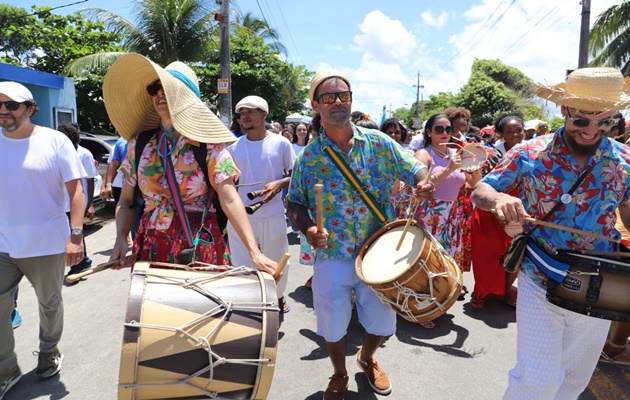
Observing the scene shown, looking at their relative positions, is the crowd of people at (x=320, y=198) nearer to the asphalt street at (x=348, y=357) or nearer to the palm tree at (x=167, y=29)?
the asphalt street at (x=348, y=357)

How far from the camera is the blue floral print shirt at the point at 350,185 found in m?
2.87

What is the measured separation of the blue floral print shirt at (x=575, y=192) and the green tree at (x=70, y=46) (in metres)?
14.8

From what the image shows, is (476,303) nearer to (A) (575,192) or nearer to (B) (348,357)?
(B) (348,357)

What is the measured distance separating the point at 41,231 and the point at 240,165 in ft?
5.61

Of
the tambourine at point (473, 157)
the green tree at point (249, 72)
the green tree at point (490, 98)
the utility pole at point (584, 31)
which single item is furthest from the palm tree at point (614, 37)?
the tambourine at point (473, 157)

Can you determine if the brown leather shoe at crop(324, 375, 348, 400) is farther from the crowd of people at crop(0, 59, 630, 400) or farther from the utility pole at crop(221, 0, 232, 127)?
the utility pole at crop(221, 0, 232, 127)

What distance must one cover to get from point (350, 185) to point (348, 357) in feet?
5.13

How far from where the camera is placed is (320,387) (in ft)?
10.4

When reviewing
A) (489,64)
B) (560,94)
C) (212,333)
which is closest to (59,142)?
(212,333)

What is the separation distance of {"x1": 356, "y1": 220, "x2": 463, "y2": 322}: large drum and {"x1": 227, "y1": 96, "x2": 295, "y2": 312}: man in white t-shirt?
5.13 feet

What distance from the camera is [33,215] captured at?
308 centimetres

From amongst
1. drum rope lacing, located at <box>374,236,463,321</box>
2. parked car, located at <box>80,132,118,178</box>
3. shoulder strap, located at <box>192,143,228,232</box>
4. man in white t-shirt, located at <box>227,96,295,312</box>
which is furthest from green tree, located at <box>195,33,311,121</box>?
drum rope lacing, located at <box>374,236,463,321</box>

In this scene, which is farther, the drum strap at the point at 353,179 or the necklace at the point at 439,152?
the necklace at the point at 439,152

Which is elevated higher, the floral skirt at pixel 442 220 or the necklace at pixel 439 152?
the necklace at pixel 439 152
